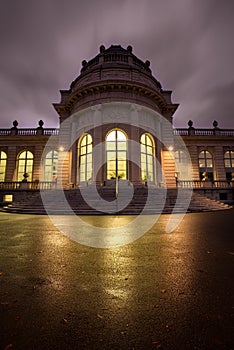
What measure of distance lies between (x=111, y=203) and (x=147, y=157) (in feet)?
32.1

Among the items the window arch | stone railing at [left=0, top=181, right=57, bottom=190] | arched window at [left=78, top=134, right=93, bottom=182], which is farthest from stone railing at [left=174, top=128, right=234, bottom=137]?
stone railing at [left=0, top=181, right=57, bottom=190]

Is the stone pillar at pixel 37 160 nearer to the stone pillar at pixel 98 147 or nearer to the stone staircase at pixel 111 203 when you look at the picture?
the stone pillar at pixel 98 147

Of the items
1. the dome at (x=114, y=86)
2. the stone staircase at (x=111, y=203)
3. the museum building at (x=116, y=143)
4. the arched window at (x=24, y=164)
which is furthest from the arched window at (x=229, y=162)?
the arched window at (x=24, y=164)

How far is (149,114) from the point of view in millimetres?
21234

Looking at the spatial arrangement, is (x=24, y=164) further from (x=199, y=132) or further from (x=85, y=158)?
(x=199, y=132)

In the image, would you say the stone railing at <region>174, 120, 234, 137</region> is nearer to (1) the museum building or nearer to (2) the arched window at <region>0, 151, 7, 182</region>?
(1) the museum building

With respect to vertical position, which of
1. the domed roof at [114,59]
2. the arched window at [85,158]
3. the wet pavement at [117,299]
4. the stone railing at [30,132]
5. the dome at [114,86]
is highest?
the domed roof at [114,59]

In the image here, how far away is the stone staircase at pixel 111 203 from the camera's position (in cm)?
1055

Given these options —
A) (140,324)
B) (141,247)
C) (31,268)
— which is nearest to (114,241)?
(141,247)

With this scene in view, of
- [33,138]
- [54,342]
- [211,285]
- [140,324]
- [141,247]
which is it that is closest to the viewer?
[54,342]

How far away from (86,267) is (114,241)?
1551 millimetres

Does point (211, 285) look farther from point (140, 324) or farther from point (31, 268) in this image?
point (31, 268)

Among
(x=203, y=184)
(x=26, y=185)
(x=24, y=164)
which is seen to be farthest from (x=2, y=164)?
(x=203, y=184)

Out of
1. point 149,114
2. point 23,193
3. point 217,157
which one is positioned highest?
point 149,114
